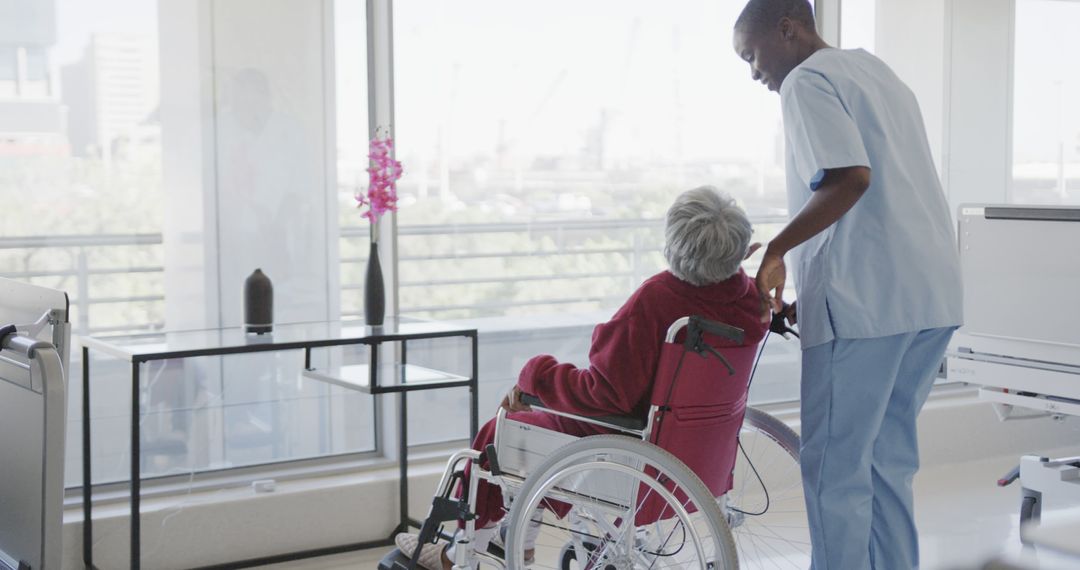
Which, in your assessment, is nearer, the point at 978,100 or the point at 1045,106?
the point at 978,100

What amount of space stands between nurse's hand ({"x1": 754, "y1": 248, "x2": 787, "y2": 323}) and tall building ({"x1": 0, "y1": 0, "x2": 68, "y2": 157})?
2025 mm

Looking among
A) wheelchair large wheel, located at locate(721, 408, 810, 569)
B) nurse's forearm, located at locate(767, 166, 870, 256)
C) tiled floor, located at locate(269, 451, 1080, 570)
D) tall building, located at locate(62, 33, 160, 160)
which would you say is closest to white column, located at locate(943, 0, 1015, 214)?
tiled floor, located at locate(269, 451, 1080, 570)

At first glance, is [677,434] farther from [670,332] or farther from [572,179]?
[572,179]

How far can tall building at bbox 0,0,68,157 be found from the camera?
3051 mm

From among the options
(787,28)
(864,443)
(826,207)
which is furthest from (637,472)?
(787,28)

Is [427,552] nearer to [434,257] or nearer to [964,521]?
[434,257]

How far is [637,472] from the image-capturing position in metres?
2.11

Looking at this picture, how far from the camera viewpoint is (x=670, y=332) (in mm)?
2178

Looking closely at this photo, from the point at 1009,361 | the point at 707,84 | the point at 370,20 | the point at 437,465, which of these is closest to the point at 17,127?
the point at 370,20

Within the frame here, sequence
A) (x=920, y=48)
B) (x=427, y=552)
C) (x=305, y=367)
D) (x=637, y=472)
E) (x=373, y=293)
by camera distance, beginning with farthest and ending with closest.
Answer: (x=920, y=48) < (x=305, y=367) < (x=373, y=293) < (x=427, y=552) < (x=637, y=472)

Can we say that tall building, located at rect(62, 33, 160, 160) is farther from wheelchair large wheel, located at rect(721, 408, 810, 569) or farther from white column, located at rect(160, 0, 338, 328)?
wheelchair large wheel, located at rect(721, 408, 810, 569)

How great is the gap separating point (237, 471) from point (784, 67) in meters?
2.06

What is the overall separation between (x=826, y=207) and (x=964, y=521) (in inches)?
77.5

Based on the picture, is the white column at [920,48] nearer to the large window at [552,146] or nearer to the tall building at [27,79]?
the large window at [552,146]
